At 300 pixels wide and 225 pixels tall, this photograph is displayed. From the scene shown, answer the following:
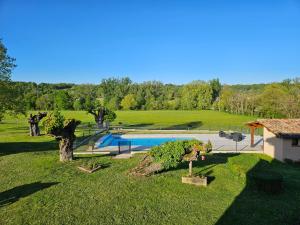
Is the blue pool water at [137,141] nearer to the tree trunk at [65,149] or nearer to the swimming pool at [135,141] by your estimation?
the swimming pool at [135,141]

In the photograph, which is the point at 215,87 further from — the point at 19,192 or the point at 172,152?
the point at 19,192

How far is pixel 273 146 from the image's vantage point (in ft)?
78.2

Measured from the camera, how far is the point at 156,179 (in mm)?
15750

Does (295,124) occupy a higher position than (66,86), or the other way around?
(66,86)

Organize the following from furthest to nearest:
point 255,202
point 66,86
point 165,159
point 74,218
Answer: point 66,86, point 165,159, point 255,202, point 74,218

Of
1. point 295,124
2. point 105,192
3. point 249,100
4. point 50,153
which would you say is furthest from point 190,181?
point 249,100

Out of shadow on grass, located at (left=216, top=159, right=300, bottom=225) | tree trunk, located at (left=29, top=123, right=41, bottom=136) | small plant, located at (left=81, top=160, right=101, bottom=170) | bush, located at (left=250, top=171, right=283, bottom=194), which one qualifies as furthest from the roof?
tree trunk, located at (left=29, top=123, right=41, bottom=136)

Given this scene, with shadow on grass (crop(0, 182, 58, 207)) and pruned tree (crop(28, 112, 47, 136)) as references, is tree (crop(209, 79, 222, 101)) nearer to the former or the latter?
pruned tree (crop(28, 112, 47, 136))

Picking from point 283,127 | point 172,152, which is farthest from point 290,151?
point 172,152

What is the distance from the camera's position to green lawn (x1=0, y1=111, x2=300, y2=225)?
36.0 feet

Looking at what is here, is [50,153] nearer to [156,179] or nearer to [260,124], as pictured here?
[156,179]

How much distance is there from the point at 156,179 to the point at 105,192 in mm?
3346

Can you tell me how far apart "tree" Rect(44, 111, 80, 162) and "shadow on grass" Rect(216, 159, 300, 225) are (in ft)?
38.3

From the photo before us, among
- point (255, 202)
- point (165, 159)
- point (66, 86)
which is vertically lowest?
point (255, 202)
